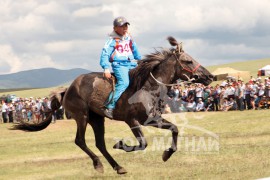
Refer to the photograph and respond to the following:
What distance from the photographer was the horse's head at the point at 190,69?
10742 millimetres

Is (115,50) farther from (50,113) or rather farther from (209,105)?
(209,105)

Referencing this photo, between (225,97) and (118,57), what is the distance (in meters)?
20.3

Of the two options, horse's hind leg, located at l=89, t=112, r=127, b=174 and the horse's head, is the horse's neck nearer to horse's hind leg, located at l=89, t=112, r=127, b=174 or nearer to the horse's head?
the horse's head

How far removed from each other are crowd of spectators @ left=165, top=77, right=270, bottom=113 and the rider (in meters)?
16.3

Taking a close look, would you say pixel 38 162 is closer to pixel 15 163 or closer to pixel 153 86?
pixel 15 163

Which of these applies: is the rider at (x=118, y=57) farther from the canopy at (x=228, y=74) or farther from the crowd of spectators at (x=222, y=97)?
the canopy at (x=228, y=74)

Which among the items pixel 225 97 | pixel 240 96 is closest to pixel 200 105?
pixel 225 97

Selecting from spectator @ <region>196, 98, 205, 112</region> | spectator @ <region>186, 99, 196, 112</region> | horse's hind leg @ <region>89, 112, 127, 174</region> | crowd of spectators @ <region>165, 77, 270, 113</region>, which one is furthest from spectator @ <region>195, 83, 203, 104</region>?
horse's hind leg @ <region>89, 112, 127, 174</region>

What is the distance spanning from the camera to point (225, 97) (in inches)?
1202

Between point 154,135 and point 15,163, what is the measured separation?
7.13m

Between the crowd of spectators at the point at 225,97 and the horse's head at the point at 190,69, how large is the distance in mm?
16488

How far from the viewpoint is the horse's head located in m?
10.7

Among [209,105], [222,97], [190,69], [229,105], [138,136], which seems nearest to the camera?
[138,136]

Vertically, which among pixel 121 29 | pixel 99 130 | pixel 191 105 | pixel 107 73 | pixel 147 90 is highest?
pixel 121 29
